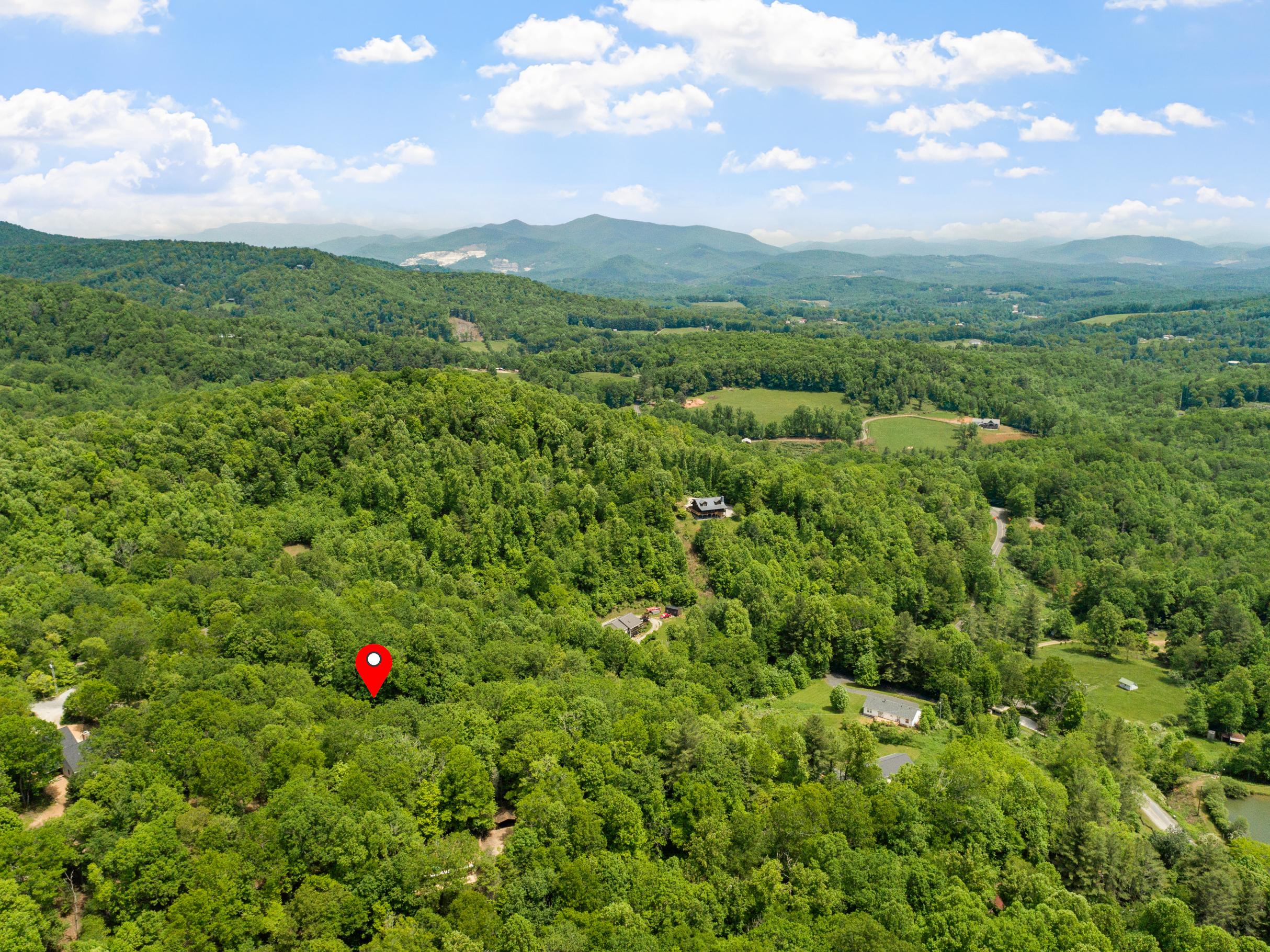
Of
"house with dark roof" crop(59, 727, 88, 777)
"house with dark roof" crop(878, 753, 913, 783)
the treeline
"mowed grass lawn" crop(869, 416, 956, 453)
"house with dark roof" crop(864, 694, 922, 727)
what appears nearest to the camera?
the treeline

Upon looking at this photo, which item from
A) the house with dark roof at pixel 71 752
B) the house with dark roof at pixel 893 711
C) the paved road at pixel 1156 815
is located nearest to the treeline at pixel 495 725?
the house with dark roof at pixel 71 752

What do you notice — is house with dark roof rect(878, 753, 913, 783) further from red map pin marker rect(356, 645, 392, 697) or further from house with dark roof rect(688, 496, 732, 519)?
house with dark roof rect(688, 496, 732, 519)

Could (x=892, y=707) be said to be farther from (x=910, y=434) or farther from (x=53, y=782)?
(x=910, y=434)

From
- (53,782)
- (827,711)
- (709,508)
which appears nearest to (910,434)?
(709,508)

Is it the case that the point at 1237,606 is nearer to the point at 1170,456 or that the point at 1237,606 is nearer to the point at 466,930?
the point at 1170,456

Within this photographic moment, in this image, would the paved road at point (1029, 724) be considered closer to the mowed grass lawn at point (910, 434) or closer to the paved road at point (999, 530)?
the paved road at point (999, 530)

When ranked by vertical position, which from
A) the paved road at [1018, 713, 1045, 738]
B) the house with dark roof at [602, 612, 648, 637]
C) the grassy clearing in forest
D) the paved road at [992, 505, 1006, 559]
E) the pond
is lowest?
the pond

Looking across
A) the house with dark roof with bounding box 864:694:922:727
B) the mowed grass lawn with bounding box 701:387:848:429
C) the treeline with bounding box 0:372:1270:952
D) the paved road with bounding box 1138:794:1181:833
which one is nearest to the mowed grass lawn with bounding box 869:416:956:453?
the mowed grass lawn with bounding box 701:387:848:429

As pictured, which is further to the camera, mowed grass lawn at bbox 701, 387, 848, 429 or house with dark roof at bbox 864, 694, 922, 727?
mowed grass lawn at bbox 701, 387, 848, 429
